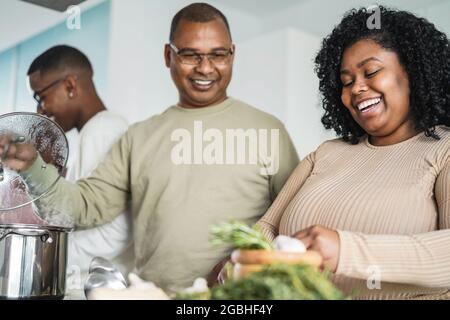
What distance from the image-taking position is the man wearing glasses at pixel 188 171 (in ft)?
4.42

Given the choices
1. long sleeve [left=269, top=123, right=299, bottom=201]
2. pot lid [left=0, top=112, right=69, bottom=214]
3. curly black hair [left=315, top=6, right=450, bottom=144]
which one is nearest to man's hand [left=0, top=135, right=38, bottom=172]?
pot lid [left=0, top=112, right=69, bottom=214]

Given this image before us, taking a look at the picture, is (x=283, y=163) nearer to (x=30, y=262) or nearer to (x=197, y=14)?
(x=197, y=14)

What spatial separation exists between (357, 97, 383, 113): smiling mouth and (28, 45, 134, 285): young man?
2.38 feet

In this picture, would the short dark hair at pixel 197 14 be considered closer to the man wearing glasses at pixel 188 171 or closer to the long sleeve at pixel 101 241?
the man wearing glasses at pixel 188 171

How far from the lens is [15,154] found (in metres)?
1.21

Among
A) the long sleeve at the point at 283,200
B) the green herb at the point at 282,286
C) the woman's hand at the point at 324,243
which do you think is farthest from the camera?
the long sleeve at the point at 283,200

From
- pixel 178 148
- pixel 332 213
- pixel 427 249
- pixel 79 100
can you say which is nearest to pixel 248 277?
pixel 427 249

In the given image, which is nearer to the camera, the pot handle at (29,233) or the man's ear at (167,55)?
the pot handle at (29,233)

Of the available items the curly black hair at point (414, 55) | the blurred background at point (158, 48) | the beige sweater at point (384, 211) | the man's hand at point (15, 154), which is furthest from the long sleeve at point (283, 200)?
the man's hand at point (15, 154)

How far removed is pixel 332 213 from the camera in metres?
1.00

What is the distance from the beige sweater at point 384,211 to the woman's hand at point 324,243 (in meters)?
0.02

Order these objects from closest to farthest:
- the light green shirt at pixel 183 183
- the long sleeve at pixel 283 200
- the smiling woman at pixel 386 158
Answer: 1. the smiling woman at pixel 386 158
2. the long sleeve at pixel 283 200
3. the light green shirt at pixel 183 183

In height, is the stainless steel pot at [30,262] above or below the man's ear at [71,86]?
below

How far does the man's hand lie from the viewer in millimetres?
1208
